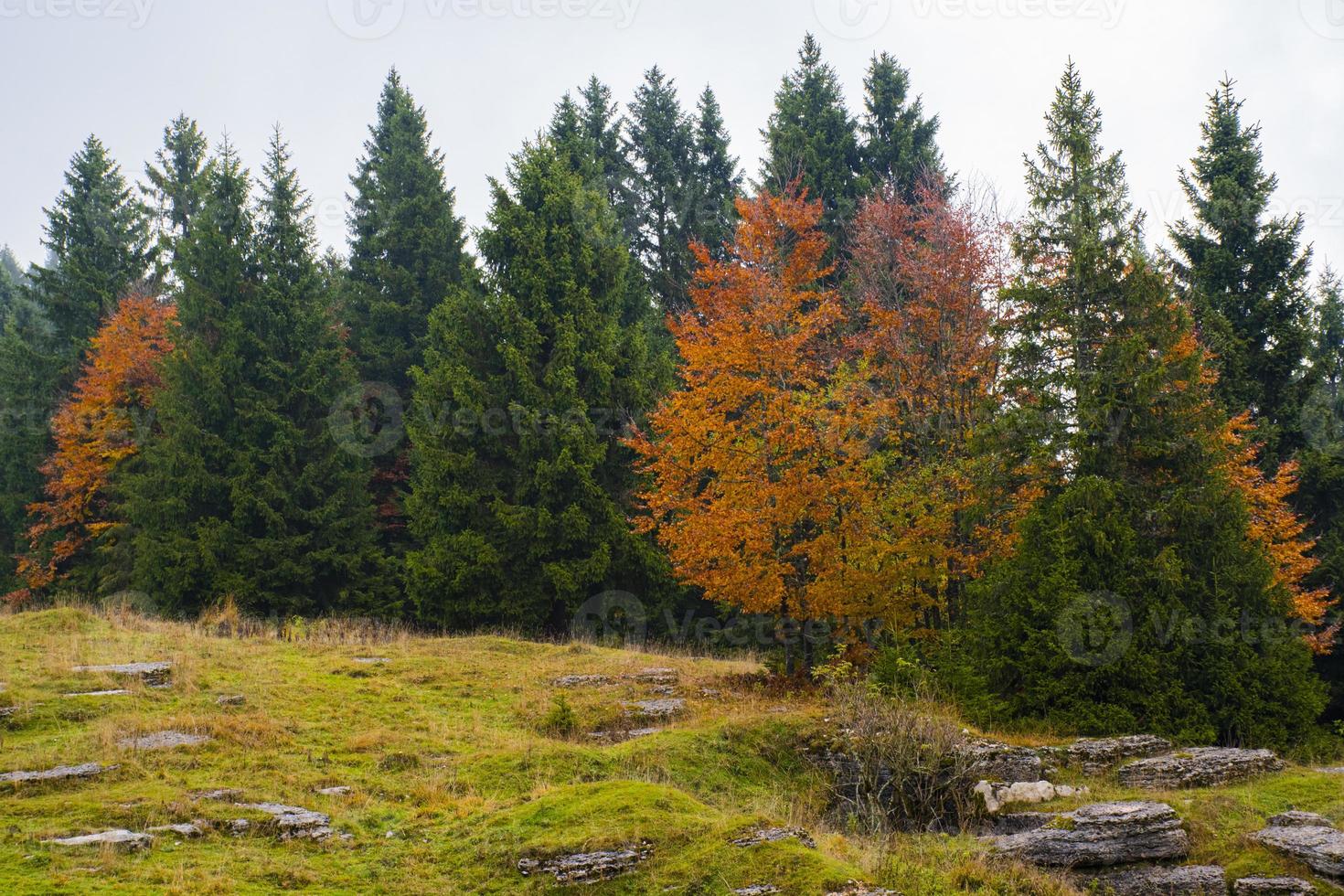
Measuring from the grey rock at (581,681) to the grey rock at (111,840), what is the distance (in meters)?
8.13

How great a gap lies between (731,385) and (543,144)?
1311cm

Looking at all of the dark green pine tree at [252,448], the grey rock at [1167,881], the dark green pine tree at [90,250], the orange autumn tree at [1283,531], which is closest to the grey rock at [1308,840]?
the grey rock at [1167,881]

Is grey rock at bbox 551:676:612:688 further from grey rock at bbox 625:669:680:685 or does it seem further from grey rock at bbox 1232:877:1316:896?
grey rock at bbox 1232:877:1316:896

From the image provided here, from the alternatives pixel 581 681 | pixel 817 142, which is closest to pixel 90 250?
pixel 817 142

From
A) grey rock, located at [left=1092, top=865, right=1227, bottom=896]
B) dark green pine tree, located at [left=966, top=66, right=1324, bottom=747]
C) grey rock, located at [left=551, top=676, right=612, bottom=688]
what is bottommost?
grey rock, located at [left=1092, top=865, right=1227, bottom=896]

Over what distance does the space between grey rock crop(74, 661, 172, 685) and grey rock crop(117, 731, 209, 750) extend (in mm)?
2691

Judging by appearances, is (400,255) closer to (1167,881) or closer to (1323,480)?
(1323,480)

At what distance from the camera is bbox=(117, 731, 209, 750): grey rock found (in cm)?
966

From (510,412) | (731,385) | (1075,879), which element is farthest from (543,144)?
(1075,879)

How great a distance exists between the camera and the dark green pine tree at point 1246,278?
76.0 ft

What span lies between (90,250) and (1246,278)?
130ft

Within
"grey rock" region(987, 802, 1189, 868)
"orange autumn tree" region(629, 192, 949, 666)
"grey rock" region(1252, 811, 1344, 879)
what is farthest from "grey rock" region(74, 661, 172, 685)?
"grey rock" region(1252, 811, 1344, 879)

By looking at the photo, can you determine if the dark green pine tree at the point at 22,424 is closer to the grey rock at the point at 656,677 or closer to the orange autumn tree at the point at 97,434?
the orange autumn tree at the point at 97,434

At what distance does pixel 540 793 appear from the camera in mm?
8727
